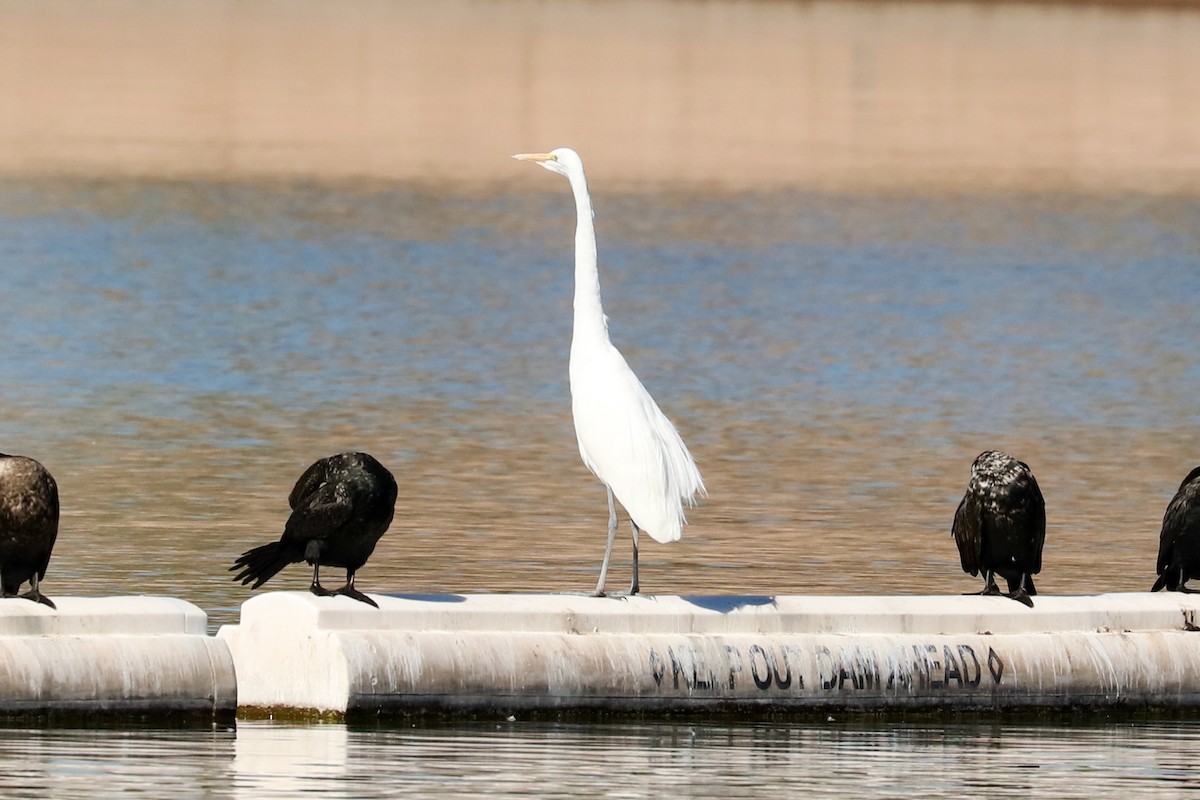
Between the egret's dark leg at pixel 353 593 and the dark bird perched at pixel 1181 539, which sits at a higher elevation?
the dark bird perched at pixel 1181 539

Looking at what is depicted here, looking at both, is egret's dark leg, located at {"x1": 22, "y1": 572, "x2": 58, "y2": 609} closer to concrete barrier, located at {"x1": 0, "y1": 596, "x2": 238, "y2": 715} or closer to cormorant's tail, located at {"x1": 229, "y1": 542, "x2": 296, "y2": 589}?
concrete barrier, located at {"x1": 0, "y1": 596, "x2": 238, "y2": 715}

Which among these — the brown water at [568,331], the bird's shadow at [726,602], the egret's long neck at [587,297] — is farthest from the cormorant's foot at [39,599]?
the bird's shadow at [726,602]

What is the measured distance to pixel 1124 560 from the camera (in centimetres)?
1927

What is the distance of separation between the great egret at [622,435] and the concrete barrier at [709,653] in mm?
471

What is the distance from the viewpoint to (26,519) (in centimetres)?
1295

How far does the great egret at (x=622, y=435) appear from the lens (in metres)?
13.4

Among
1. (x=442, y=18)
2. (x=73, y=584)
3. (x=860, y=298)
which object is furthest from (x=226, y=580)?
(x=442, y=18)

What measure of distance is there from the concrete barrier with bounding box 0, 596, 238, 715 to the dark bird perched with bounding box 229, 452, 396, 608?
0.61 meters

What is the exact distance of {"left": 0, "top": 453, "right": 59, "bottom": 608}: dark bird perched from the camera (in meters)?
12.9

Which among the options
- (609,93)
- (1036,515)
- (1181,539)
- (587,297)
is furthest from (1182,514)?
(609,93)

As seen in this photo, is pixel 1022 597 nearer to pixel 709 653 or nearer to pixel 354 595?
pixel 709 653

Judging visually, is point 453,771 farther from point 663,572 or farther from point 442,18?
point 442,18

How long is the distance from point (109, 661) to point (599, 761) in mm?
2189

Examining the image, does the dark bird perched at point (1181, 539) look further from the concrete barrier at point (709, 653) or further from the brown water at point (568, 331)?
the brown water at point (568, 331)
